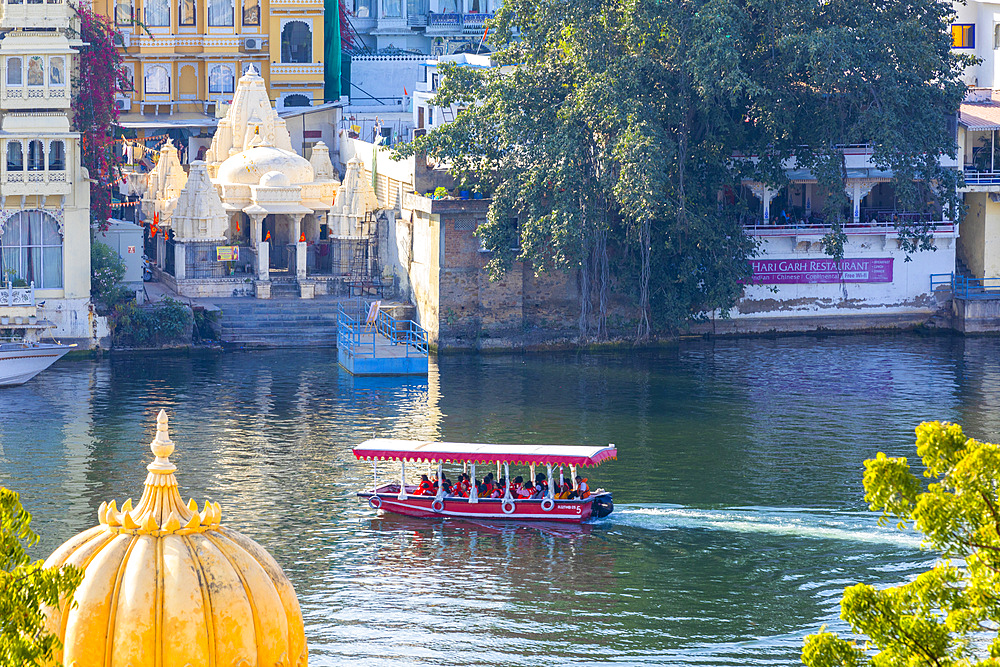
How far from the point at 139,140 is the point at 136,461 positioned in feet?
124

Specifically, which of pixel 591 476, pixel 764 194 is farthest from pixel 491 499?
pixel 764 194

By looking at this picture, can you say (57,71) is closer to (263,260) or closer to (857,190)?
(263,260)

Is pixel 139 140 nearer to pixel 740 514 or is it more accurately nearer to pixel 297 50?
pixel 297 50

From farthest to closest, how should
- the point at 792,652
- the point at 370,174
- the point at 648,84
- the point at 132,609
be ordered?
1. the point at 370,174
2. the point at 648,84
3. the point at 792,652
4. the point at 132,609

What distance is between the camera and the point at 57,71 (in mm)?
52688

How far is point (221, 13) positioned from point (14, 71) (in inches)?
864

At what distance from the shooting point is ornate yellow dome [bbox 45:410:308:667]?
1619 centimetres

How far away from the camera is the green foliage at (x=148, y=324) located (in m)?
53.5

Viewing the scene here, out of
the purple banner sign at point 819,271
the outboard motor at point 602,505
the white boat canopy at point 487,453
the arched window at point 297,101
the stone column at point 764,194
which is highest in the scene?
the arched window at point 297,101

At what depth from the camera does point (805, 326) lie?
58.2 meters

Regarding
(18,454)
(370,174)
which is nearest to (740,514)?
(18,454)

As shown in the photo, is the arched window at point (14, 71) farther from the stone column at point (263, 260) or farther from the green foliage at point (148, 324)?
the stone column at point (263, 260)

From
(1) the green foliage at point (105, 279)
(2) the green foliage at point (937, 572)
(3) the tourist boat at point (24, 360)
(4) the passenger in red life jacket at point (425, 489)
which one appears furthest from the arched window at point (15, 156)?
(2) the green foliage at point (937, 572)

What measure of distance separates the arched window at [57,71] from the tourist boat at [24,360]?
8526mm
